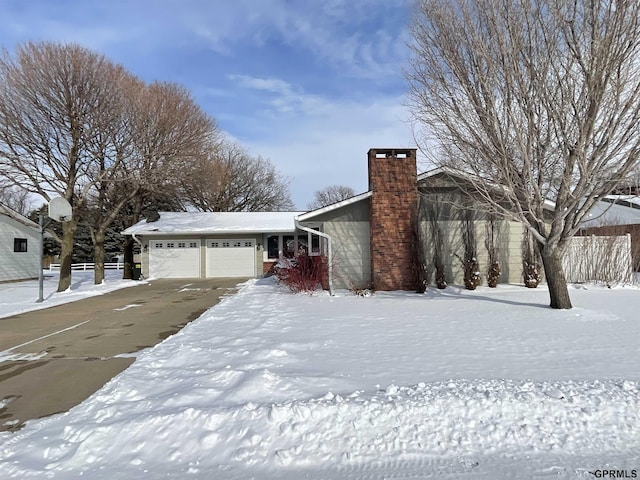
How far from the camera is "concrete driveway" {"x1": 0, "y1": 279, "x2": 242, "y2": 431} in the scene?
15.0 ft

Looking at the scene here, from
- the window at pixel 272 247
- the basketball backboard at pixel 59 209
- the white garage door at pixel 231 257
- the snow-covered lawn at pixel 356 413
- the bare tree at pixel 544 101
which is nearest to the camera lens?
the snow-covered lawn at pixel 356 413

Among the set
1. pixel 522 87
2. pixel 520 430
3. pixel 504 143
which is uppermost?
pixel 522 87

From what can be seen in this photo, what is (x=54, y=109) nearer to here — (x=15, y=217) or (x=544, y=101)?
(x=15, y=217)

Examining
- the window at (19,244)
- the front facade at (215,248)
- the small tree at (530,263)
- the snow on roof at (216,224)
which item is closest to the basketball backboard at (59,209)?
the snow on roof at (216,224)

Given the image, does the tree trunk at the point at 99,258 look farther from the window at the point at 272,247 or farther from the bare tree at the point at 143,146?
the window at the point at 272,247

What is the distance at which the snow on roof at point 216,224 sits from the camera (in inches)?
Result: 810

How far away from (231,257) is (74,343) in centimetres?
1421

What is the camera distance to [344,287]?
13641mm

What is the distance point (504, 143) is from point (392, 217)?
16.3 feet

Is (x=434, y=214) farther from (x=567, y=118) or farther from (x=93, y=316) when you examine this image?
(x=93, y=316)

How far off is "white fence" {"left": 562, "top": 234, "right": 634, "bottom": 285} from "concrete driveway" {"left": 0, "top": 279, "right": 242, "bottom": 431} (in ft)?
39.6

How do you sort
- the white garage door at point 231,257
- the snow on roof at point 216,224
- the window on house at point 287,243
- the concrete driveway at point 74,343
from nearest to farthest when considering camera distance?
the concrete driveway at point 74,343
the snow on roof at point 216,224
the white garage door at point 231,257
the window on house at point 287,243

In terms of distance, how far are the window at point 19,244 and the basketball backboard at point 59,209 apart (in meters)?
10.1

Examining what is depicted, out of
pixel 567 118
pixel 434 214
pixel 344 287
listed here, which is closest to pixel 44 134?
pixel 344 287
